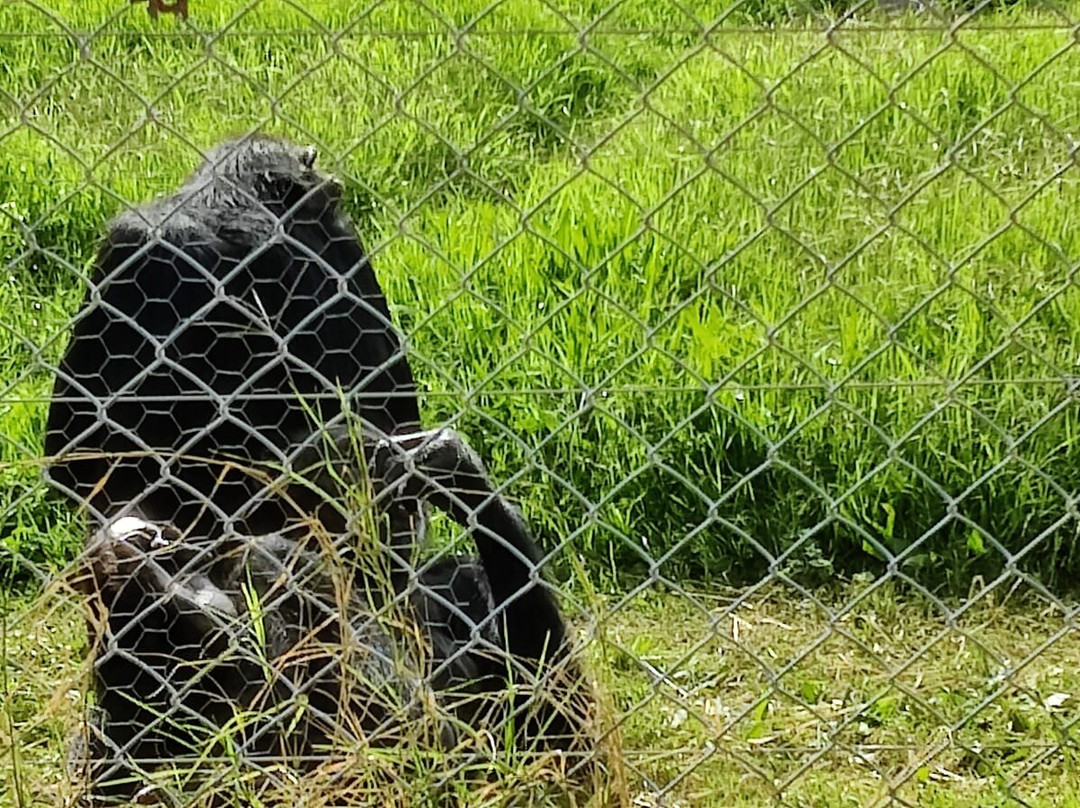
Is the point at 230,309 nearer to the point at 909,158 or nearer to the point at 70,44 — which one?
the point at 909,158

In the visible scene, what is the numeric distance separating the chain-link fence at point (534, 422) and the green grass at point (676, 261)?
14 millimetres

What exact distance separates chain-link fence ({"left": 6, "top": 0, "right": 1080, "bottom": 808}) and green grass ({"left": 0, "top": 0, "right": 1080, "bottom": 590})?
0.5 inches

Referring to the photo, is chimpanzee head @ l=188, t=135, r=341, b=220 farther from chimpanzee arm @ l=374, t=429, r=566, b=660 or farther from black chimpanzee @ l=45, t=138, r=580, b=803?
chimpanzee arm @ l=374, t=429, r=566, b=660

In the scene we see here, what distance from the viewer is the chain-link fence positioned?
1.87 meters

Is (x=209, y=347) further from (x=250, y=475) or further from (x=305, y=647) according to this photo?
(x=305, y=647)

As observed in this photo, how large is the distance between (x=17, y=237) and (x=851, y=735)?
2355 millimetres

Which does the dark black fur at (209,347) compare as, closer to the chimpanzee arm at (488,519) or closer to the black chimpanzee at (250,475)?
the black chimpanzee at (250,475)

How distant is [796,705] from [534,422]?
843mm

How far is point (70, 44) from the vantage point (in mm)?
4613

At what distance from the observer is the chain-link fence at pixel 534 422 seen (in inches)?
73.4

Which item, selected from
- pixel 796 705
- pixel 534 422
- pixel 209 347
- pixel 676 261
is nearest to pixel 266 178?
pixel 209 347

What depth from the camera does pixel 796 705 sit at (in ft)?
8.36

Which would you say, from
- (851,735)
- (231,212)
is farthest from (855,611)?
(231,212)

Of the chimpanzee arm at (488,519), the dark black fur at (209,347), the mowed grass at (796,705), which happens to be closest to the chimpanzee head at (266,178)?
the dark black fur at (209,347)
